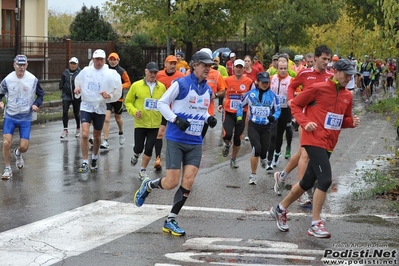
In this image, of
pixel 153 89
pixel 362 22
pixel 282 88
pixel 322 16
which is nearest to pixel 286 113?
pixel 282 88

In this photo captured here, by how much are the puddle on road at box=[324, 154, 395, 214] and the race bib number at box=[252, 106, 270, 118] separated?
154 centimetres

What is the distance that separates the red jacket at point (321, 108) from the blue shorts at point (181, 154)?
1204 mm

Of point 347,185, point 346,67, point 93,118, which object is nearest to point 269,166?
point 347,185

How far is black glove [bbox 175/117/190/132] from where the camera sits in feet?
29.0

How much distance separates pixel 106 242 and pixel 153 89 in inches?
200

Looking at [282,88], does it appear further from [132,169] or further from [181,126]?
[181,126]

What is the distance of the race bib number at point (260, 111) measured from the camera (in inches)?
504

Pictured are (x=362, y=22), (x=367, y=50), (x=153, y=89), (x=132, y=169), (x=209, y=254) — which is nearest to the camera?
(x=209, y=254)

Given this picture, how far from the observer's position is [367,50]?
37.8 feet

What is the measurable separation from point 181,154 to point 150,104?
13.1ft

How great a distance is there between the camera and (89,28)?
4191cm

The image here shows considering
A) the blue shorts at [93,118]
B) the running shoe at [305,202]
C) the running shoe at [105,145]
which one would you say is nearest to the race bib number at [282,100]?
the blue shorts at [93,118]

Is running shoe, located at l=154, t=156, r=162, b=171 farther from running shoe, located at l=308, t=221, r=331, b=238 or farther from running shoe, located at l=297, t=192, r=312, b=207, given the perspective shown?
running shoe, located at l=308, t=221, r=331, b=238

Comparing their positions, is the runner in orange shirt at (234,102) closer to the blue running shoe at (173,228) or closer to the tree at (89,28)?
the blue running shoe at (173,228)
